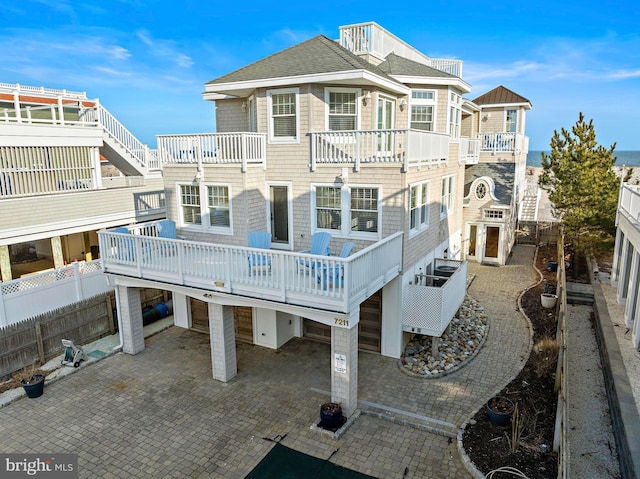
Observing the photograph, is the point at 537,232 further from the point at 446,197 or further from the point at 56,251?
the point at 56,251

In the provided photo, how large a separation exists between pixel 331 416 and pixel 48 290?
9.94 meters

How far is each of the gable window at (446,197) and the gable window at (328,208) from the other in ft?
16.9

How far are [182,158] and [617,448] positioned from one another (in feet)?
42.5

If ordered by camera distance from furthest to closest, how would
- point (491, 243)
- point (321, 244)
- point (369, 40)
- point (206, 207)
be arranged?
1. point (491, 243)
2. point (369, 40)
3. point (206, 207)
4. point (321, 244)

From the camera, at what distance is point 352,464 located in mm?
8406

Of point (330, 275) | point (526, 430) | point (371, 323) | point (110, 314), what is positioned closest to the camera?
point (526, 430)

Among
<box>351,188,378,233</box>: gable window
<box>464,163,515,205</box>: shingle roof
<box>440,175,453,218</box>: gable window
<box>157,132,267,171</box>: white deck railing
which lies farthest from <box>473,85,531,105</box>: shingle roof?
<box>157,132,267,171</box>: white deck railing

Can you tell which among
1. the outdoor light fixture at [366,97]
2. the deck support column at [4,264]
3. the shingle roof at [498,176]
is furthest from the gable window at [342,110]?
the deck support column at [4,264]

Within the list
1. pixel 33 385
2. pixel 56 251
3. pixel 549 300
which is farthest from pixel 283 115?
pixel 549 300

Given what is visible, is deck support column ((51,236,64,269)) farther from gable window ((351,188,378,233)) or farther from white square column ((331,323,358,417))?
white square column ((331,323,358,417))

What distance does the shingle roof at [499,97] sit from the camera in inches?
985

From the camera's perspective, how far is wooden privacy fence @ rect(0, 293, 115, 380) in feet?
39.1

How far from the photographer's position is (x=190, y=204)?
1395cm

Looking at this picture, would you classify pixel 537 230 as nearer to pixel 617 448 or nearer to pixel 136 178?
pixel 617 448
